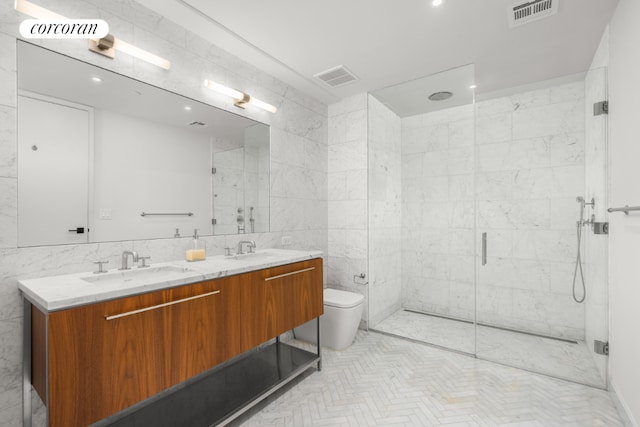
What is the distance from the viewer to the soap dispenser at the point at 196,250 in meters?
1.90

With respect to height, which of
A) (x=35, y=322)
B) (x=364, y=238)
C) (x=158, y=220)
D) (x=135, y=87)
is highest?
(x=135, y=87)

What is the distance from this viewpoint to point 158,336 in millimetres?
1299

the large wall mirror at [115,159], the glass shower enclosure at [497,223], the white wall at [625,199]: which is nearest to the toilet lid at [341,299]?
the glass shower enclosure at [497,223]

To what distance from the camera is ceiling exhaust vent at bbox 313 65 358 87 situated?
2627 mm

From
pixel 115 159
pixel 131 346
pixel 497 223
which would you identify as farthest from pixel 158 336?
pixel 497 223

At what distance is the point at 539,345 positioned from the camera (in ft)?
8.70

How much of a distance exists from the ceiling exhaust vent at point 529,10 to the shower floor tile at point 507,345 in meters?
2.53

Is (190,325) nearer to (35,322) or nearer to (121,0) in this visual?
(35,322)

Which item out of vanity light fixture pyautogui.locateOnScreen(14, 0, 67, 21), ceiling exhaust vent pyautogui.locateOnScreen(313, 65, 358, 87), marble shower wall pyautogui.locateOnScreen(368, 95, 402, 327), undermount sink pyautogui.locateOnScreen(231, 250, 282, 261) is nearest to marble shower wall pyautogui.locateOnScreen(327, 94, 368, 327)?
marble shower wall pyautogui.locateOnScreen(368, 95, 402, 327)

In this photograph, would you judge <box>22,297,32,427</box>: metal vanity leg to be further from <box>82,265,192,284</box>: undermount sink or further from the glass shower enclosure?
the glass shower enclosure

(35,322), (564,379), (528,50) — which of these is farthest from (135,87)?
(564,379)

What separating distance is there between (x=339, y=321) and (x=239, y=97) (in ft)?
6.75

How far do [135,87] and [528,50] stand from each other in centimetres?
285

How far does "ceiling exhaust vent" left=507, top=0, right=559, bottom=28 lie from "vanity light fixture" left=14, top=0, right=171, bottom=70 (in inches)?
87.8
